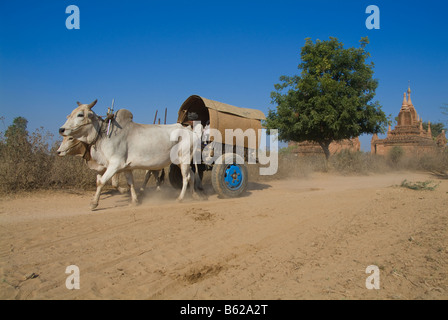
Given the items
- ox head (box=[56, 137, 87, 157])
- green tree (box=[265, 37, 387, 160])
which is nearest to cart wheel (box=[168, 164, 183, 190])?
ox head (box=[56, 137, 87, 157])

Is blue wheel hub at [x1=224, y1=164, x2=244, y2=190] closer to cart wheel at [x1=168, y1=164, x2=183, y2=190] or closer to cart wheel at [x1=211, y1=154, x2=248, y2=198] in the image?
cart wheel at [x1=211, y1=154, x2=248, y2=198]

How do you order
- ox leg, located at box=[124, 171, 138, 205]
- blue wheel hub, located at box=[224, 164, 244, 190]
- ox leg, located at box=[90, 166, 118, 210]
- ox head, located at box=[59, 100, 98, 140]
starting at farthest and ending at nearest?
blue wheel hub, located at box=[224, 164, 244, 190] → ox leg, located at box=[124, 171, 138, 205] → ox leg, located at box=[90, 166, 118, 210] → ox head, located at box=[59, 100, 98, 140]

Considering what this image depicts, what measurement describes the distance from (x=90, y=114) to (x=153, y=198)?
254 cm

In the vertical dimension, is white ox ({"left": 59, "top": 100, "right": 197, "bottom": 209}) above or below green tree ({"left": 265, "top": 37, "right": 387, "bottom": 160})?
below

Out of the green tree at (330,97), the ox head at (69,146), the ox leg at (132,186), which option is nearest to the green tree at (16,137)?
the ox head at (69,146)

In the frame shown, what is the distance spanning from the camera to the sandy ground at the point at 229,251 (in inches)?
→ 103

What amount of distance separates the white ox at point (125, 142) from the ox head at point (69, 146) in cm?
17

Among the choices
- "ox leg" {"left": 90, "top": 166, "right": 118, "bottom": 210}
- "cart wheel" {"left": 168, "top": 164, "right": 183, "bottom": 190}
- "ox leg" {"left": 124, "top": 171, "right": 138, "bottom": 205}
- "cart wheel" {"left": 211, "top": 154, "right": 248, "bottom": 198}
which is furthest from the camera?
"cart wheel" {"left": 168, "top": 164, "right": 183, "bottom": 190}

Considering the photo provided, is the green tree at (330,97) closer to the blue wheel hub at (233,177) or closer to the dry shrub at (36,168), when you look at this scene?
the blue wheel hub at (233,177)

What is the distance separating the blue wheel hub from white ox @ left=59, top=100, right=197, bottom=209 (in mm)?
891

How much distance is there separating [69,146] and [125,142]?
1.08m

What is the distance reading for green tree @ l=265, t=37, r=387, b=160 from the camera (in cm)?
1453
